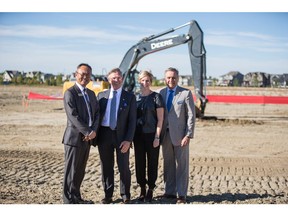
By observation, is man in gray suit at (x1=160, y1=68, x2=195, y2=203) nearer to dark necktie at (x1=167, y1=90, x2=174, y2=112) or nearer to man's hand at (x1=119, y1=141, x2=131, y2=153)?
dark necktie at (x1=167, y1=90, x2=174, y2=112)

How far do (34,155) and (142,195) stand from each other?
14.4ft

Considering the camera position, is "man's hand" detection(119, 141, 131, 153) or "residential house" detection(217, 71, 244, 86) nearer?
"man's hand" detection(119, 141, 131, 153)

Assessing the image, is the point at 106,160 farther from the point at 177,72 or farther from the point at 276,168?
the point at 276,168

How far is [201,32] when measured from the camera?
15586 mm

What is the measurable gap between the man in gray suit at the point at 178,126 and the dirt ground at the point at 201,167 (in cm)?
38

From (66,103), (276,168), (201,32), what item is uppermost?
(201,32)

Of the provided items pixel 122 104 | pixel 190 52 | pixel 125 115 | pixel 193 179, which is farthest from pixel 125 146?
pixel 190 52

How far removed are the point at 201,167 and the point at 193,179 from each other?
3.63 ft

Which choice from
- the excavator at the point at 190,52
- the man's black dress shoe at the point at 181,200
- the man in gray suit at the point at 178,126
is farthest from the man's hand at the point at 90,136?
the excavator at the point at 190,52

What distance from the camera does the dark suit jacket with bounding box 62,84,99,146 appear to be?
5224 mm

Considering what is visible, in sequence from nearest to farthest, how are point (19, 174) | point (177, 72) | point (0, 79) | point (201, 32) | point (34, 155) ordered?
point (177, 72) < point (19, 174) < point (34, 155) < point (201, 32) < point (0, 79)

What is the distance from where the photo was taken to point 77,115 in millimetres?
5250

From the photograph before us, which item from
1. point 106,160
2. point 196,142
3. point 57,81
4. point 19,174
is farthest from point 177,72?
point 57,81

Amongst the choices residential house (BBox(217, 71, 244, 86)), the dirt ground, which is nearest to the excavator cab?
the dirt ground
